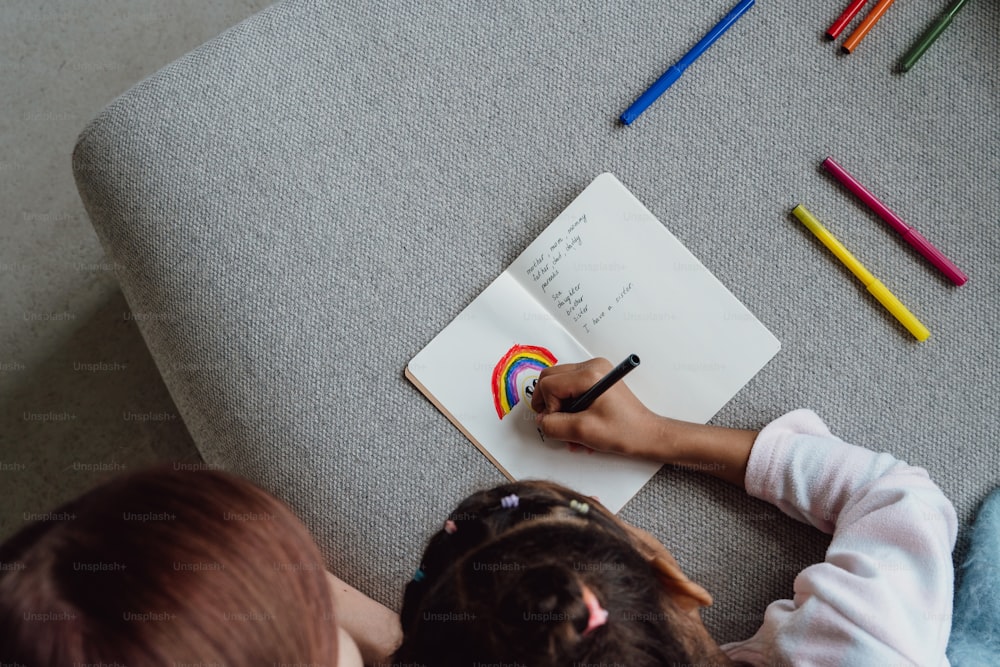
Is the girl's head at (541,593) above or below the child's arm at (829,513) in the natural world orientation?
below

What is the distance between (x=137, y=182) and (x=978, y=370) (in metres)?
0.84

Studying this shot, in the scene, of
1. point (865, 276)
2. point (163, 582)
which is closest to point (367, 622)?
point (163, 582)

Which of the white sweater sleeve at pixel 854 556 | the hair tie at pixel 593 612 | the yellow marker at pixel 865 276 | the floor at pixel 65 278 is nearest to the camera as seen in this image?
the hair tie at pixel 593 612

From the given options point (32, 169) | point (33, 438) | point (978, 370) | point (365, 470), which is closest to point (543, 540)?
point (365, 470)

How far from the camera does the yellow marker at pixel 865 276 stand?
71 centimetres

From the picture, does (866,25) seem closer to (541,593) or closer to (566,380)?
(566,380)

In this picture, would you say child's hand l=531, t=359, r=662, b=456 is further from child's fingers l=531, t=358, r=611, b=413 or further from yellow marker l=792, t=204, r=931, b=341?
yellow marker l=792, t=204, r=931, b=341

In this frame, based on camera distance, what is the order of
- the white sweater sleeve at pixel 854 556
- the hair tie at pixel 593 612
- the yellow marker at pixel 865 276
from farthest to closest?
the yellow marker at pixel 865 276, the white sweater sleeve at pixel 854 556, the hair tie at pixel 593 612

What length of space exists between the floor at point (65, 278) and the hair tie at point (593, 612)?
772 millimetres

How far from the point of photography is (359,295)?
2.39 feet

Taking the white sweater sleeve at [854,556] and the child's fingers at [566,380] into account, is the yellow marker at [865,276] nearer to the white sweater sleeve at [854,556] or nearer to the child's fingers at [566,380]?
the white sweater sleeve at [854,556]

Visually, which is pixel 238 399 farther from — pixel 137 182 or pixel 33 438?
pixel 33 438

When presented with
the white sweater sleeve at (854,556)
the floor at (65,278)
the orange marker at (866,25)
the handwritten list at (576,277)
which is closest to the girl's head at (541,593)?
the white sweater sleeve at (854,556)

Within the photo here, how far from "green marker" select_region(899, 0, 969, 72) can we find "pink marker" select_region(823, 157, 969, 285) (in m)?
0.13
